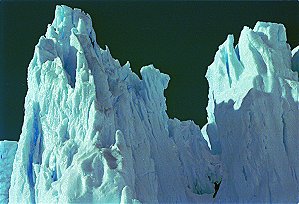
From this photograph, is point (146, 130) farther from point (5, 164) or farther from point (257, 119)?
point (5, 164)

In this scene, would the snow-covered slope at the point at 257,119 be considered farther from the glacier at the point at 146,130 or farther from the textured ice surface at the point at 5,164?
the textured ice surface at the point at 5,164

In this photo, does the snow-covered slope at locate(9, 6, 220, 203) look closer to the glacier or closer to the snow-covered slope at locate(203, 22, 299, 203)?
the glacier

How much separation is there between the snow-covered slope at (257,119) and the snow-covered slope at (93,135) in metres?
0.68

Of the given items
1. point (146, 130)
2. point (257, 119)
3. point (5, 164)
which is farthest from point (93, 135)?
point (257, 119)

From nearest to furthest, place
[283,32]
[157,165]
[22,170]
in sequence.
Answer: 1. [22,170]
2. [157,165]
3. [283,32]

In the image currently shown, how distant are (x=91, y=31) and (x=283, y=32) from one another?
11.6 ft

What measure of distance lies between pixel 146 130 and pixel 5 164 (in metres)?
2.30

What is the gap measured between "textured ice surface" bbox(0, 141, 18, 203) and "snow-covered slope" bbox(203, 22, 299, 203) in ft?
10.8

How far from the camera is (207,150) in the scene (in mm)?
10570

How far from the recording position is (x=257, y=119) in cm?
972

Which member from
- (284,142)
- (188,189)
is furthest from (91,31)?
(284,142)

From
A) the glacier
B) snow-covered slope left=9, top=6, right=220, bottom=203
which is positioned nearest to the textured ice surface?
the glacier

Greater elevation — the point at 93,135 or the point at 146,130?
the point at 146,130

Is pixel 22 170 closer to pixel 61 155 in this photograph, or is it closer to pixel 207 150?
pixel 61 155
